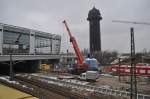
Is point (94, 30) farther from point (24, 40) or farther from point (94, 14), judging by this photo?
point (24, 40)

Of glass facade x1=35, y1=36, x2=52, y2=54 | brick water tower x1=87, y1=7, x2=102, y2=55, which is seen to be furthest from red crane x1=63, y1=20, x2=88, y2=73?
brick water tower x1=87, y1=7, x2=102, y2=55

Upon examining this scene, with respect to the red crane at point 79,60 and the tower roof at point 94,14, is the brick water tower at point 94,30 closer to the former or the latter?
the tower roof at point 94,14

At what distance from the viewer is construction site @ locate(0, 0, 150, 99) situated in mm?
26922

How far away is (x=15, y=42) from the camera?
83875 mm

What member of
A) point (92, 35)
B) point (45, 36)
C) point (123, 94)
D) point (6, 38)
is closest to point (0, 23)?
point (6, 38)

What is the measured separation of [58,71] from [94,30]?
421ft

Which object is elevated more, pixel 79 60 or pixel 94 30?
pixel 94 30

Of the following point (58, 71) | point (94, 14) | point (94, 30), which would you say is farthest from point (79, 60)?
point (94, 30)

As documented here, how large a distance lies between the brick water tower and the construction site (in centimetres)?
7789

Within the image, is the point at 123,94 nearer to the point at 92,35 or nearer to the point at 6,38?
the point at 6,38

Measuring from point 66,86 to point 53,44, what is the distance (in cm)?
6816

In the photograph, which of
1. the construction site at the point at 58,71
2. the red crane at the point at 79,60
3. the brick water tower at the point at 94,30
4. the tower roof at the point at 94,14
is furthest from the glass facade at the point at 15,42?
the tower roof at the point at 94,14

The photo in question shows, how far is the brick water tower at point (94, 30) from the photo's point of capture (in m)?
174

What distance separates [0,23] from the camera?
6862 cm
